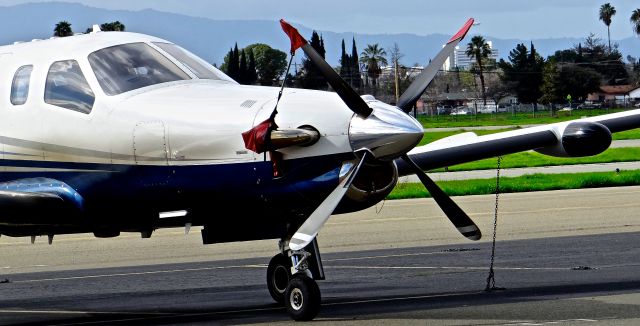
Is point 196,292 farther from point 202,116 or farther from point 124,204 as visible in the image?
point 202,116

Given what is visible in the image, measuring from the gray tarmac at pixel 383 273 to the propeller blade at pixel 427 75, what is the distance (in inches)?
90.6

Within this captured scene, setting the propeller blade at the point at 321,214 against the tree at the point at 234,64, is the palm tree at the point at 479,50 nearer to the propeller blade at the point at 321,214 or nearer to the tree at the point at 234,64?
the tree at the point at 234,64

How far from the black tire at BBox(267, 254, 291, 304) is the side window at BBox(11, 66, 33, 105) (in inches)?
139

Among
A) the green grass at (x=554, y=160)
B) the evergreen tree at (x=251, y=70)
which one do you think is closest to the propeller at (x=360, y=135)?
the green grass at (x=554, y=160)

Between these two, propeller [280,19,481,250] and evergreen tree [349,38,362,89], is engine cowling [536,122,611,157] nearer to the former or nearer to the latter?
propeller [280,19,481,250]

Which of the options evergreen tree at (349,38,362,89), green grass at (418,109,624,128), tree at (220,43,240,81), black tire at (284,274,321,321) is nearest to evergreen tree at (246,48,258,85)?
tree at (220,43,240,81)

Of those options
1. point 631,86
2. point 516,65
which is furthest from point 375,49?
point 631,86

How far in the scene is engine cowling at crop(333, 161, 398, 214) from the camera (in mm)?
12570

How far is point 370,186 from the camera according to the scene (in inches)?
499

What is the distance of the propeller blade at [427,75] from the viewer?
44.8 feet

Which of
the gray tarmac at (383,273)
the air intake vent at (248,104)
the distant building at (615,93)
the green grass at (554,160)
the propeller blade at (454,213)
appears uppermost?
the air intake vent at (248,104)

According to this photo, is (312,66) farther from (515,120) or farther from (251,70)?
(515,120)

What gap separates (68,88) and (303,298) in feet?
12.7

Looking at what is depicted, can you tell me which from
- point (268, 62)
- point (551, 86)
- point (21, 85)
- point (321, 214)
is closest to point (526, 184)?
point (21, 85)
